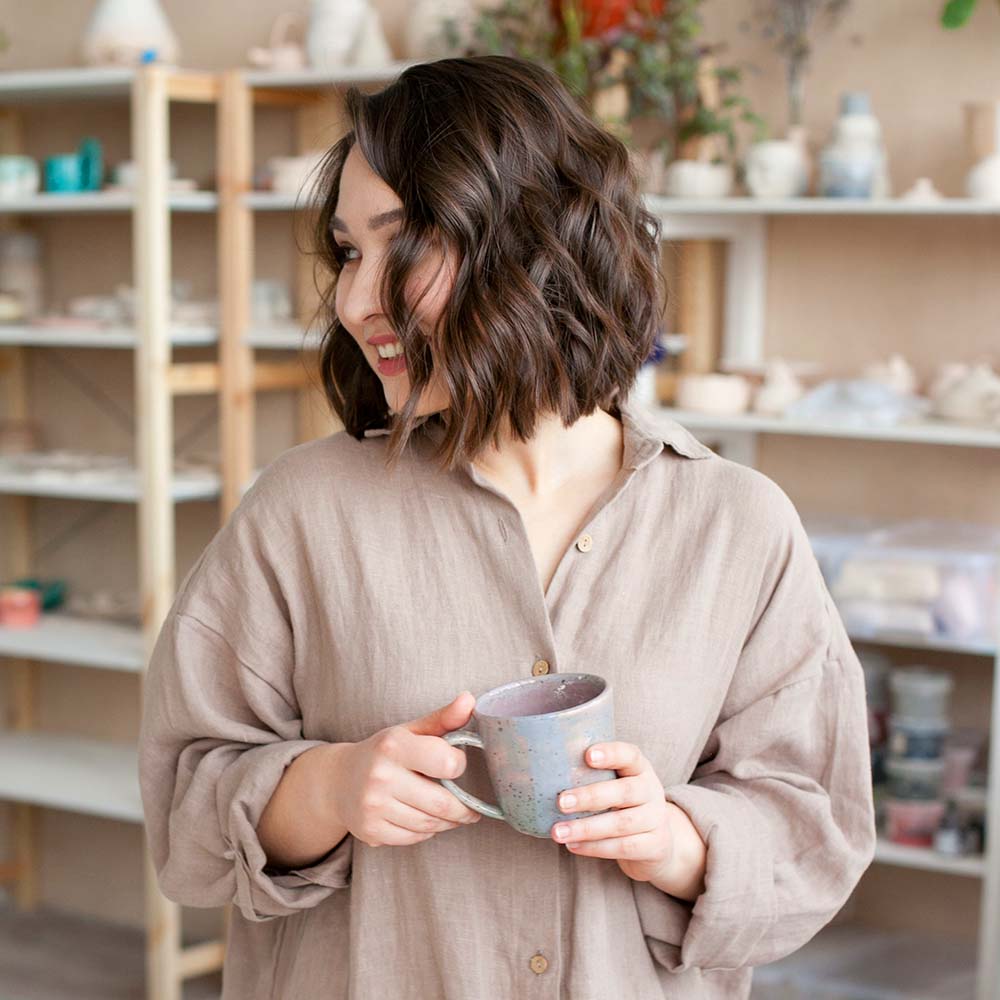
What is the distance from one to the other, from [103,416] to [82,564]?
382 mm

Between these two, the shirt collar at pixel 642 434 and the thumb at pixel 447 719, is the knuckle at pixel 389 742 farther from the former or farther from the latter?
the shirt collar at pixel 642 434

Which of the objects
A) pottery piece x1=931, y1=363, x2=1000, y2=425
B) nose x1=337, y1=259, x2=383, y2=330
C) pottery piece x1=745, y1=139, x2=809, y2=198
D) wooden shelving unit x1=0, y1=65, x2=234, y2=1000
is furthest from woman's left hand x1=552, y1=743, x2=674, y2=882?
wooden shelving unit x1=0, y1=65, x2=234, y2=1000

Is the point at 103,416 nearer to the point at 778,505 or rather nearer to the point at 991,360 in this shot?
the point at 991,360

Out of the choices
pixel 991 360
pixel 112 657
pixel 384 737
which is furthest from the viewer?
pixel 112 657

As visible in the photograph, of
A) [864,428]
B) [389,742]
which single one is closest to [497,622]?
[389,742]

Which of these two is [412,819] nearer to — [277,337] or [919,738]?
[919,738]

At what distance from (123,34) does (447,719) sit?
238cm

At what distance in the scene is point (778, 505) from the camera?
45.0 inches

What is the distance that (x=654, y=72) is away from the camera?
2.53 m

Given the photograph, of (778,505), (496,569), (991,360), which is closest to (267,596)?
(496,569)

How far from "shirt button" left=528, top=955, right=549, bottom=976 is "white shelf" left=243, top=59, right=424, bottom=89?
200 centimetres

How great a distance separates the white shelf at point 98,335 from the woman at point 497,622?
177 centimetres

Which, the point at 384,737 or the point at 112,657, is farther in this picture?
the point at 112,657

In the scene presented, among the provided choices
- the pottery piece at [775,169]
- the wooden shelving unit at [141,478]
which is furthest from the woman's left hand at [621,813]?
the wooden shelving unit at [141,478]
